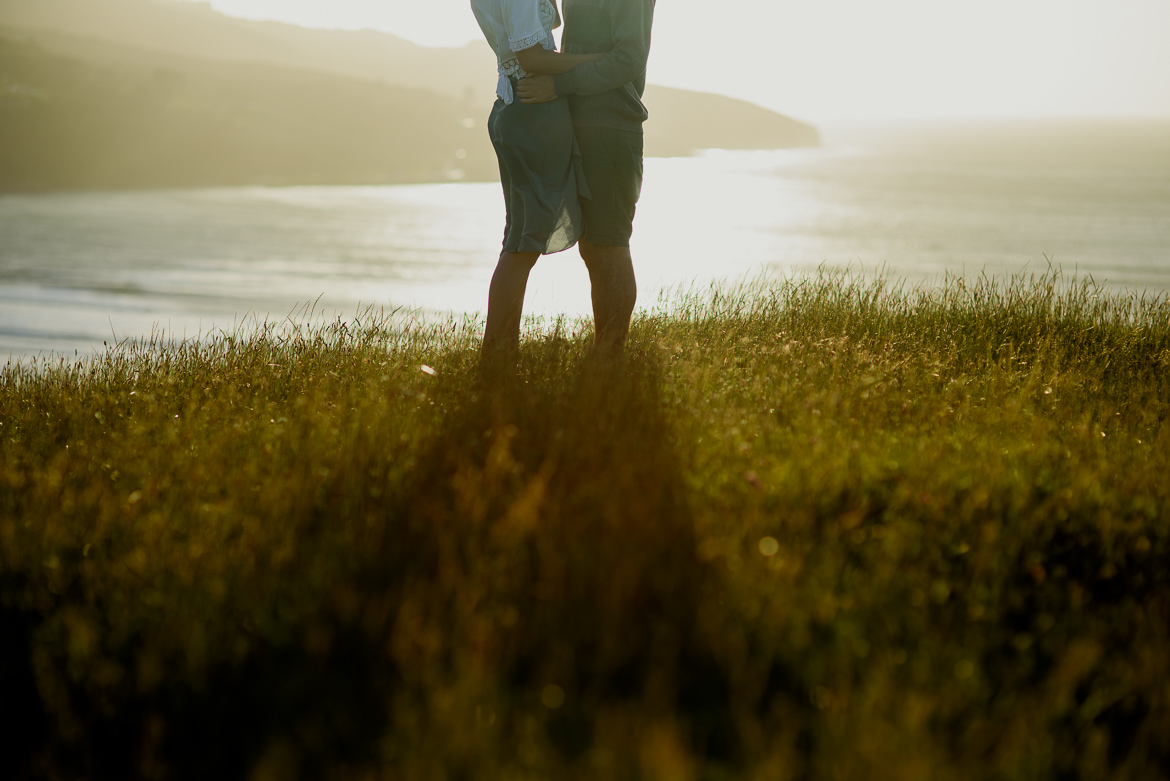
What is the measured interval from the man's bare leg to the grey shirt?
2.08 ft

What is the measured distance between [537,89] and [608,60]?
15.2 inches

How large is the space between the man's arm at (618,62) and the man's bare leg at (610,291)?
0.78 m

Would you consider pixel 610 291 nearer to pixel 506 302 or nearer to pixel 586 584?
pixel 506 302

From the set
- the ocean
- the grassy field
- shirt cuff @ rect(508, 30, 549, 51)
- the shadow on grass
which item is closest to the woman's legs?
the grassy field

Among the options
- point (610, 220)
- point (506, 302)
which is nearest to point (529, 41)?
point (610, 220)

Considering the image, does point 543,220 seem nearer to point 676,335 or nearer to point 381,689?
point 676,335

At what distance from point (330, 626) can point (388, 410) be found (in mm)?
1744

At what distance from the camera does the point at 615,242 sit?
4.36m

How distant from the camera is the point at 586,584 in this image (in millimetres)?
2078

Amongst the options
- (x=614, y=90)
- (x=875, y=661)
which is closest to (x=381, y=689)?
(x=875, y=661)

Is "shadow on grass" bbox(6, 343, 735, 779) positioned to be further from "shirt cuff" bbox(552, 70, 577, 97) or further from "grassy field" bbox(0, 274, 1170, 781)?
"shirt cuff" bbox(552, 70, 577, 97)

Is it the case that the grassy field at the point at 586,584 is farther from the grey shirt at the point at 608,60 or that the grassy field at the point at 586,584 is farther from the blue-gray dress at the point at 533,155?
the grey shirt at the point at 608,60

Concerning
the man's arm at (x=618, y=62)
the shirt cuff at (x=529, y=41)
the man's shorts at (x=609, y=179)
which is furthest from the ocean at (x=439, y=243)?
the shirt cuff at (x=529, y=41)

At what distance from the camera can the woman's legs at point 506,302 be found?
4203 millimetres
